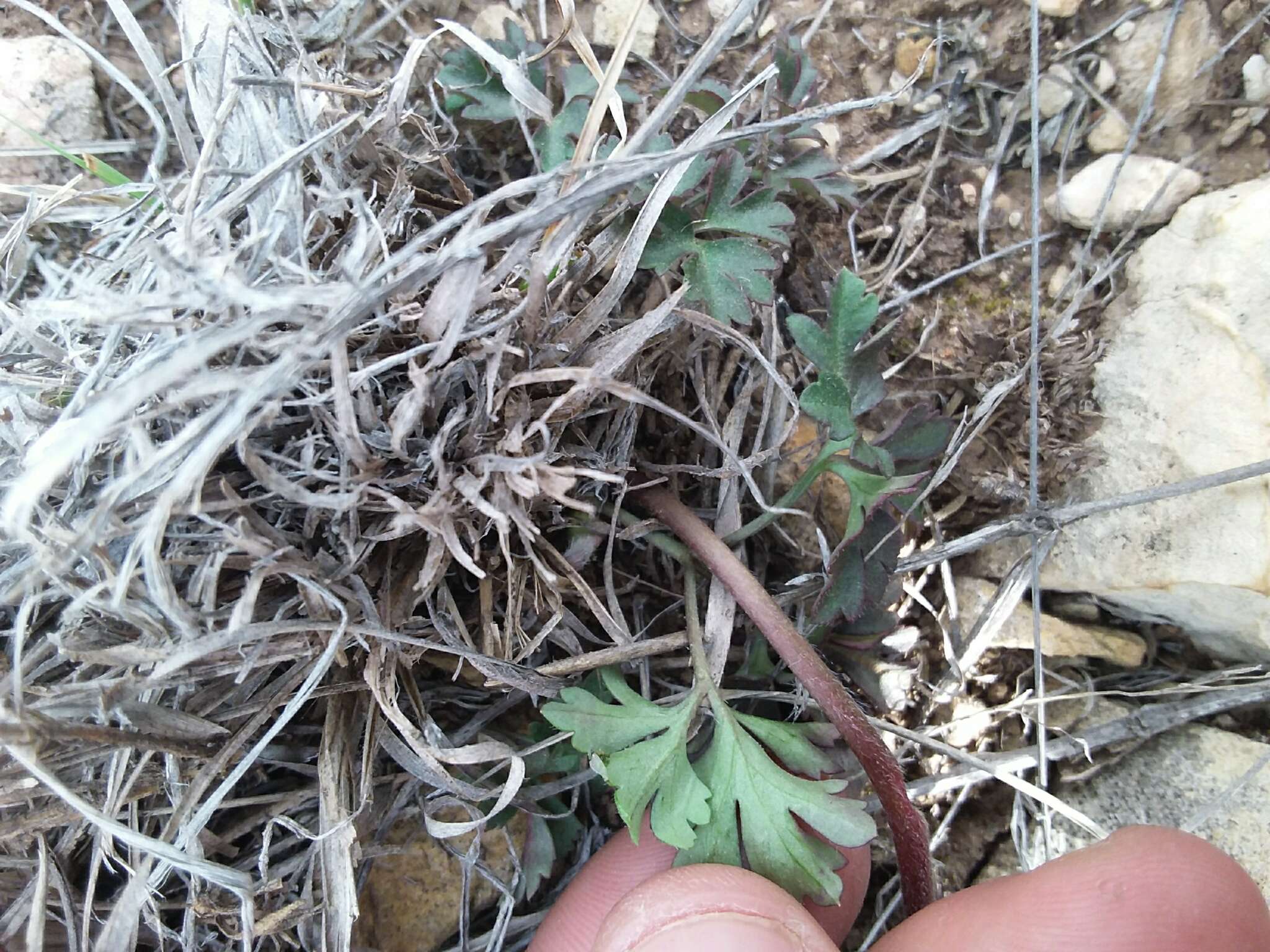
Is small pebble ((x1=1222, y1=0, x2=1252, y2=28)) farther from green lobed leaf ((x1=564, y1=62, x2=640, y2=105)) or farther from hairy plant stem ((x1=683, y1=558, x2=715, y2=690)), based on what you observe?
hairy plant stem ((x1=683, y1=558, x2=715, y2=690))

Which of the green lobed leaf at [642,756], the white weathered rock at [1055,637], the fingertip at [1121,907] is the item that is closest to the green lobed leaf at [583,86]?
the green lobed leaf at [642,756]

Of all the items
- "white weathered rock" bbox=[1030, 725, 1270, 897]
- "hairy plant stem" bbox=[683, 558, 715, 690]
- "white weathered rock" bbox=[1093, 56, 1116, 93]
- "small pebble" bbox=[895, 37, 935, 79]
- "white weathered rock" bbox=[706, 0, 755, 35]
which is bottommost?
"white weathered rock" bbox=[1030, 725, 1270, 897]

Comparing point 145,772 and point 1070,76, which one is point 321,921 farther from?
point 1070,76

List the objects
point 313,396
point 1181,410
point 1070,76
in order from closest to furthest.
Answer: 1. point 313,396
2. point 1181,410
3. point 1070,76

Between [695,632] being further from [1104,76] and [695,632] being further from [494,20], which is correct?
[1104,76]

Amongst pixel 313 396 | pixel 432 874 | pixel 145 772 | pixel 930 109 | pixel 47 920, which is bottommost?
pixel 432 874

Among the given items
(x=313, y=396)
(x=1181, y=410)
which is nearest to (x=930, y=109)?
(x=1181, y=410)

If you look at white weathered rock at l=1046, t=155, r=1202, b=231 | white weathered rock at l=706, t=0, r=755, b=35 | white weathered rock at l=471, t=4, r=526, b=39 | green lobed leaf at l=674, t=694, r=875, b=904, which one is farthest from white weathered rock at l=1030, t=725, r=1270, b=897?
white weathered rock at l=471, t=4, r=526, b=39
